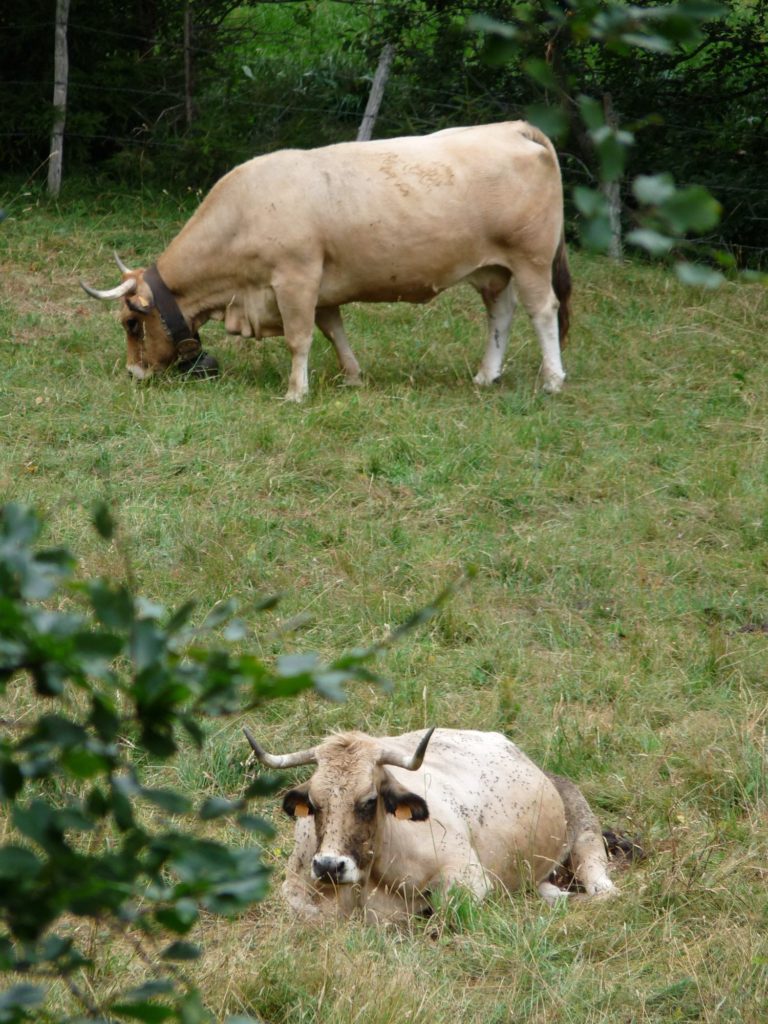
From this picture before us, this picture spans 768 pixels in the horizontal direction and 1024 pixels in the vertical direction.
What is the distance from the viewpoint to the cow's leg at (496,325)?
1027 cm

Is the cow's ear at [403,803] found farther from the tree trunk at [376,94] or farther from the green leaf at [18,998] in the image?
the tree trunk at [376,94]

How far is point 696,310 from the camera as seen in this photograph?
11.5 m

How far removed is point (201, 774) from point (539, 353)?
6.10 m

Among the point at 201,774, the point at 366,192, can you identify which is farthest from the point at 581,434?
the point at 201,774

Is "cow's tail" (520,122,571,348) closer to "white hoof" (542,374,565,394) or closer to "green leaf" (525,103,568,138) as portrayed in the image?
"white hoof" (542,374,565,394)

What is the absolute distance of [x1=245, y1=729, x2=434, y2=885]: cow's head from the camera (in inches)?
190

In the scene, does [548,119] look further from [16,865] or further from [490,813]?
[490,813]

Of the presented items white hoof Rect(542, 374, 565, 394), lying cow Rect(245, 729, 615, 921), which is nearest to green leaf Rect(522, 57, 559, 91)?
lying cow Rect(245, 729, 615, 921)

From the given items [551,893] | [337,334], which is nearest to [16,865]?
[551,893]

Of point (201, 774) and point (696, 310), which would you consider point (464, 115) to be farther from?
point (201, 774)

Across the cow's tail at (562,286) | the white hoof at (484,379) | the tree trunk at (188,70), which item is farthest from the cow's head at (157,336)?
the tree trunk at (188,70)

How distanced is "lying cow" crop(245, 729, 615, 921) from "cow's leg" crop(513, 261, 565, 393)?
4796mm

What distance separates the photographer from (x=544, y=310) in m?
10.2

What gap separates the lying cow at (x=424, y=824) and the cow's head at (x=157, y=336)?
501 centimetres
